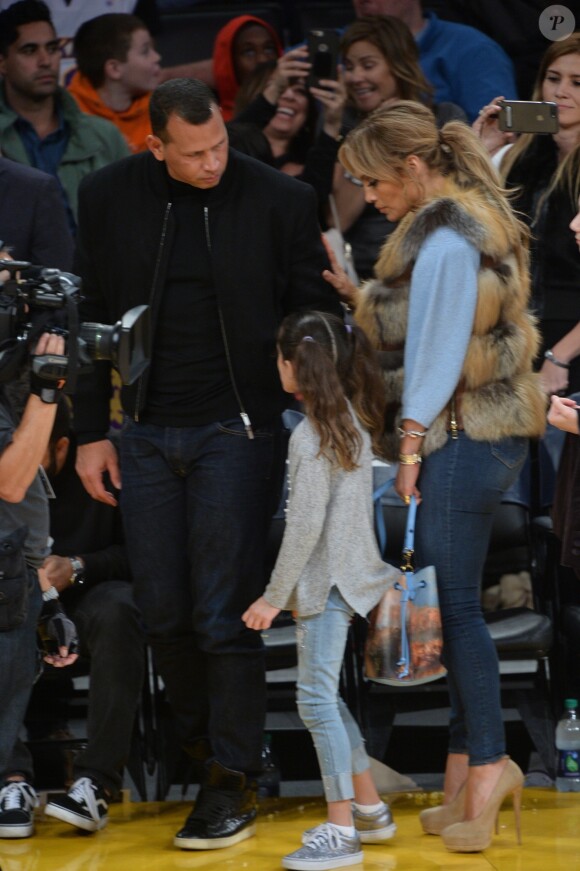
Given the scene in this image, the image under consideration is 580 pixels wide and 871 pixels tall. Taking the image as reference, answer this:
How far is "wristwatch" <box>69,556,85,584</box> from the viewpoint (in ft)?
14.1

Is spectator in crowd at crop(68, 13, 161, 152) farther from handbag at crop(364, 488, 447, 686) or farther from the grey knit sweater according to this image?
handbag at crop(364, 488, 447, 686)

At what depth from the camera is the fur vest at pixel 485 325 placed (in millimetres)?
3666

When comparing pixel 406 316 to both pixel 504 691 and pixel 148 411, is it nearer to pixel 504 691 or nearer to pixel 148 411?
pixel 148 411

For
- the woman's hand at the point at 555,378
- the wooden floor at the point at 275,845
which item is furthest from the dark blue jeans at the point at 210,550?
the woman's hand at the point at 555,378

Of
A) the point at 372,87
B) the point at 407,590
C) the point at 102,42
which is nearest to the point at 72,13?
the point at 102,42

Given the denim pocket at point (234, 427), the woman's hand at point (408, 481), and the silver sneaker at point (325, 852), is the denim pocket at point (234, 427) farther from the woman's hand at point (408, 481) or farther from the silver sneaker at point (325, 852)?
the silver sneaker at point (325, 852)

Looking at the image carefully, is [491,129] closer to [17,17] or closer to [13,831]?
[17,17]

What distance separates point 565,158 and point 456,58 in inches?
38.6

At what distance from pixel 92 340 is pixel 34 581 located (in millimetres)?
605

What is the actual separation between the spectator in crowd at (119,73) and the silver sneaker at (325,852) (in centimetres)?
309

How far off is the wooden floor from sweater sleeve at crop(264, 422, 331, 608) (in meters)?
0.67

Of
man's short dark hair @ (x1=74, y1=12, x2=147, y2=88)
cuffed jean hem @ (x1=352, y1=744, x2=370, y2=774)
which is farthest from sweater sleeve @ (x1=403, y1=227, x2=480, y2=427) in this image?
man's short dark hair @ (x1=74, y1=12, x2=147, y2=88)

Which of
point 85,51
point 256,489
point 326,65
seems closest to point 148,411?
point 256,489

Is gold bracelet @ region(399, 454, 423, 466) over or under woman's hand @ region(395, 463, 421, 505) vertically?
over
